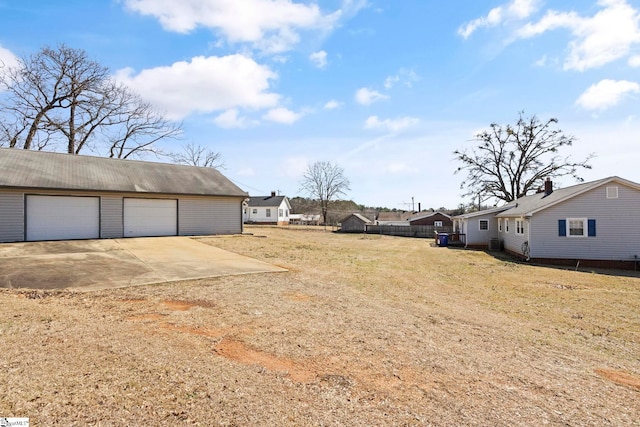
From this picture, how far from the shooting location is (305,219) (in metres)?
60.2

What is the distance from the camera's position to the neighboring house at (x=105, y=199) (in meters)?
16.0

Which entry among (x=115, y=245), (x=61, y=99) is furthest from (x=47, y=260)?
(x=61, y=99)

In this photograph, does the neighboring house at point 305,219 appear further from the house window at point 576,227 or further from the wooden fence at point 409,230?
the house window at point 576,227

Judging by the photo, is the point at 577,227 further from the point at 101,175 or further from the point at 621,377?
the point at 101,175

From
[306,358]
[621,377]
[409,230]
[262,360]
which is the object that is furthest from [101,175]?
[409,230]

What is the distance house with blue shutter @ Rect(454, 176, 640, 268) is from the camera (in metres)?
16.4

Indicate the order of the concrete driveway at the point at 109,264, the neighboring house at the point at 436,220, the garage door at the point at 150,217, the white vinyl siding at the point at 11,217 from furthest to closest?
the neighboring house at the point at 436,220 < the garage door at the point at 150,217 < the white vinyl siding at the point at 11,217 < the concrete driveway at the point at 109,264

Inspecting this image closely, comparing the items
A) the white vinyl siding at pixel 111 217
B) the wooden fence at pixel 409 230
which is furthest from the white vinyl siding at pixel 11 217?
the wooden fence at pixel 409 230

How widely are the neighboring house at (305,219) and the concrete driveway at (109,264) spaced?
4040 cm

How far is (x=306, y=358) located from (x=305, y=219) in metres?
55.8

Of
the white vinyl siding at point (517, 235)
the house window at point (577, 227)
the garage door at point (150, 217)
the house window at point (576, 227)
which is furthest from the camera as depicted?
the garage door at point (150, 217)

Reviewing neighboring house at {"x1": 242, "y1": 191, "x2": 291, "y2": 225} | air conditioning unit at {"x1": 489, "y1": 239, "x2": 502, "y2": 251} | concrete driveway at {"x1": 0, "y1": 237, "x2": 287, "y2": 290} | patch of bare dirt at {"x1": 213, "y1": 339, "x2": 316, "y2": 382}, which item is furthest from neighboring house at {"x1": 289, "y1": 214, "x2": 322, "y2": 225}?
patch of bare dirt at {"x1": 213, "y1": 339, "x2": 316, "y2": 382}

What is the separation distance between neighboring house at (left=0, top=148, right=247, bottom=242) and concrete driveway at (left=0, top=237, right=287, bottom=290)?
5.50ft

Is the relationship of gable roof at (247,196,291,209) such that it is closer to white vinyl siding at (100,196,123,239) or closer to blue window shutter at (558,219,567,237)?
white vinyl siding at (100,196,123,239)
